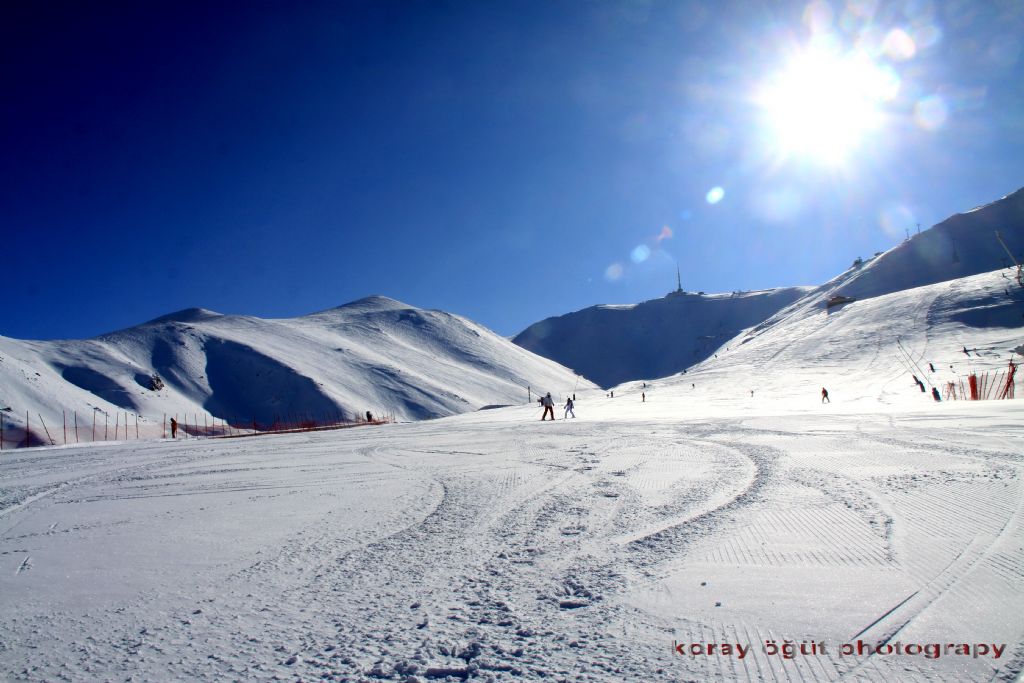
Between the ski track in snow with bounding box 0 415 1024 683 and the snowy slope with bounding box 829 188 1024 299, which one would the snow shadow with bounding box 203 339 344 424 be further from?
the snowy slope with bounding box 829 188 1024 299

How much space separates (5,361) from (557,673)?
6386 cm

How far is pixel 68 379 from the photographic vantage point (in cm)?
5925

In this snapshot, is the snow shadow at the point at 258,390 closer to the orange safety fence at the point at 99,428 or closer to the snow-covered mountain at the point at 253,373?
the snow-covered mountain at the point at 253,373

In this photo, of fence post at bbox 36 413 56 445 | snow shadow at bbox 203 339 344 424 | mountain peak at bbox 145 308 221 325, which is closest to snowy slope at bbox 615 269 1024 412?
snow shadow at bbox 203 339 344 424

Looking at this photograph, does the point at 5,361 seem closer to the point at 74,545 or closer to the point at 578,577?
the point at 74,545

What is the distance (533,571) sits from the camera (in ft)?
14.4

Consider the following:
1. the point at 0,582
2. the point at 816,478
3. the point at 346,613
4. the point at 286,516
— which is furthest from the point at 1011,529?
the point at 0,582

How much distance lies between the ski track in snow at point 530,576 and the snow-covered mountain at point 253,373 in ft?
157

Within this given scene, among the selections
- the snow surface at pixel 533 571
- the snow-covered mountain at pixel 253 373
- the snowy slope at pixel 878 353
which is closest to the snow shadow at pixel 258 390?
the snow-covered mountain at pixel 253 373

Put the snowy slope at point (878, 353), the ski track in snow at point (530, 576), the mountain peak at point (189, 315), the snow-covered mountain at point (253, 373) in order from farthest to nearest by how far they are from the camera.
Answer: the mountain peak at point (189, 315), the snow-covered mountain at point (253, 373), the snowy slope at point (878, 353), the ski track in snow at point (530, 576)

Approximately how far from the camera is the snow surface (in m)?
3.09

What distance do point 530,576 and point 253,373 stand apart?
76692 millimetres

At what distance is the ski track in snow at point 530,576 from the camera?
3.09 metres

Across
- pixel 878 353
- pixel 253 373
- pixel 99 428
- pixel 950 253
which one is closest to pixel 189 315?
pixel 253 373
